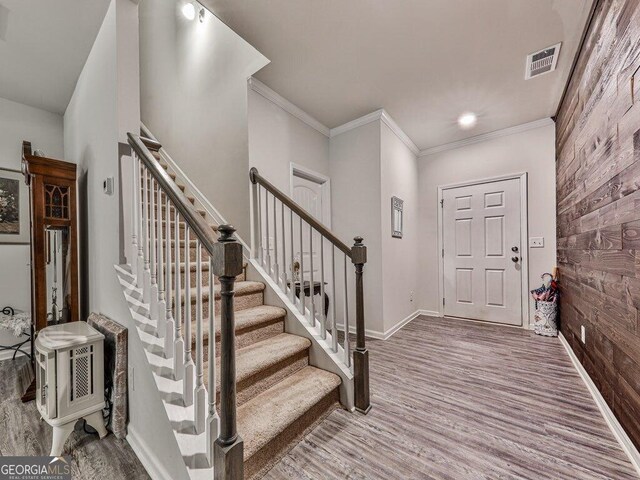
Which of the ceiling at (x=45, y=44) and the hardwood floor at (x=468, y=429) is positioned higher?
the ceiling at (x=45, y=44)

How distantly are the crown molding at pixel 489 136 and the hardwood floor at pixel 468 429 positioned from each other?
2.73 m

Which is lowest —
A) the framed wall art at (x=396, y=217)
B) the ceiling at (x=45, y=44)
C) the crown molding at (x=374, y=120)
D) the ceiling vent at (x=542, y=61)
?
the framed wall art at (x=396, y=217)

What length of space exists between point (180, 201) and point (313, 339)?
1.30 meters

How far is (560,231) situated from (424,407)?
261 cm

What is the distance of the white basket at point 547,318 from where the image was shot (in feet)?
10.2

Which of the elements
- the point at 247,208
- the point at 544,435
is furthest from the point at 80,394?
the point at 544,435

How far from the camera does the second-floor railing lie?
180cm

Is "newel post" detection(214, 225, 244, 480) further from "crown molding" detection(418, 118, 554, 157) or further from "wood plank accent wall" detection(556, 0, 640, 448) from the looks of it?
"crown molding" detection(418, 118, 554, 157)

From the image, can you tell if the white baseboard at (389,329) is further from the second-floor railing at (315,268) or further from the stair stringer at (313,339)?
the stair stringer at (313,339)

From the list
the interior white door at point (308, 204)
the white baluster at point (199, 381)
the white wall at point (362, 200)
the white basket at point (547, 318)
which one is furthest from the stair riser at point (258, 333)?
the white basket at point (547, 318)

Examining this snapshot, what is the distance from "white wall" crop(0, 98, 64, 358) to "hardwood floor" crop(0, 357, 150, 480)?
4.36 ft

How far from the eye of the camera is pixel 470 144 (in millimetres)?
3916

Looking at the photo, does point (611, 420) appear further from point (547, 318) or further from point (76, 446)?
point (76, 446)

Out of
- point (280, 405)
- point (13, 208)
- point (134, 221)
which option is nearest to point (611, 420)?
point (280, 405)
